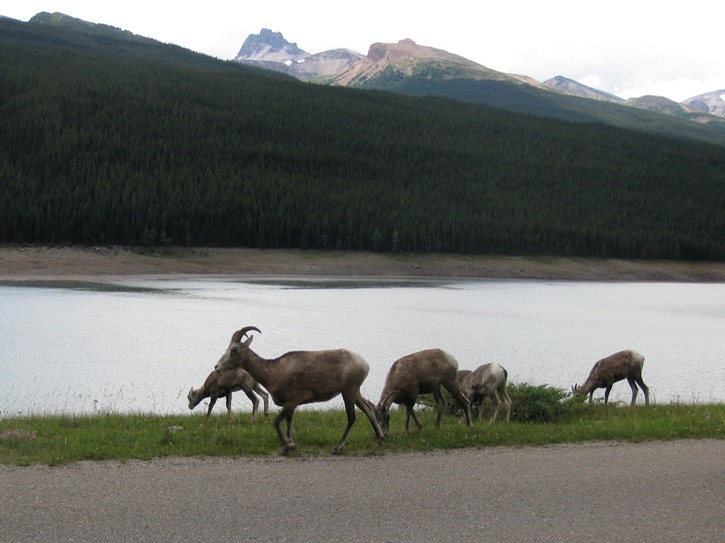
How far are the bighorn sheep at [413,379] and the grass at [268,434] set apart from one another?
0.47 metres

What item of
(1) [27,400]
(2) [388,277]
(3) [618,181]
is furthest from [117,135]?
(1) [27,400]

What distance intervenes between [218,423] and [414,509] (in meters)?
5.95

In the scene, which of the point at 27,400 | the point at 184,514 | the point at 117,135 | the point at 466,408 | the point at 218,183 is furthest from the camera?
the point at 117,135

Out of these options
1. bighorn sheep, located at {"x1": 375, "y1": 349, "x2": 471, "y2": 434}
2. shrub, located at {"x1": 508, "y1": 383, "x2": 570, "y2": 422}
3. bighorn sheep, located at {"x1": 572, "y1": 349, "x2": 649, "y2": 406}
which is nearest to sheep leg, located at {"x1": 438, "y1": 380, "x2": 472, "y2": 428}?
bighorn sheep, located at {"x1": 375, "y1": 349, "x2": 471, "y2": 434}

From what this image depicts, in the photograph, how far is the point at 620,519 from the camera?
8.40 m

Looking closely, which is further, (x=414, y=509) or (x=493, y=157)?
(x=493, y=157)

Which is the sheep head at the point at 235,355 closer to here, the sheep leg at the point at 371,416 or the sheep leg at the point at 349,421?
the sheep leg at the point at 349,421

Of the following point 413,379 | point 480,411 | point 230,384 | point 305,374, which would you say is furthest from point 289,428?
point 480,411

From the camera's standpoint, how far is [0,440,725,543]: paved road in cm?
785

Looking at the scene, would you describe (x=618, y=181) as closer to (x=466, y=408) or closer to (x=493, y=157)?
(x=493, y=157)

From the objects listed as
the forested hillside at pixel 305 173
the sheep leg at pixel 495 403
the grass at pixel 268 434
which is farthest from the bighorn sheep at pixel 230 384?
the forested hillside at pixel 305 173

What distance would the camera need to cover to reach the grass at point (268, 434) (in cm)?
Answer: 1070

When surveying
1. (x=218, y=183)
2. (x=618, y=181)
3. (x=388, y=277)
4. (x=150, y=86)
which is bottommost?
(x=388, y=277)

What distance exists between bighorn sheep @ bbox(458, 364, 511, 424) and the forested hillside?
81.0 meters
